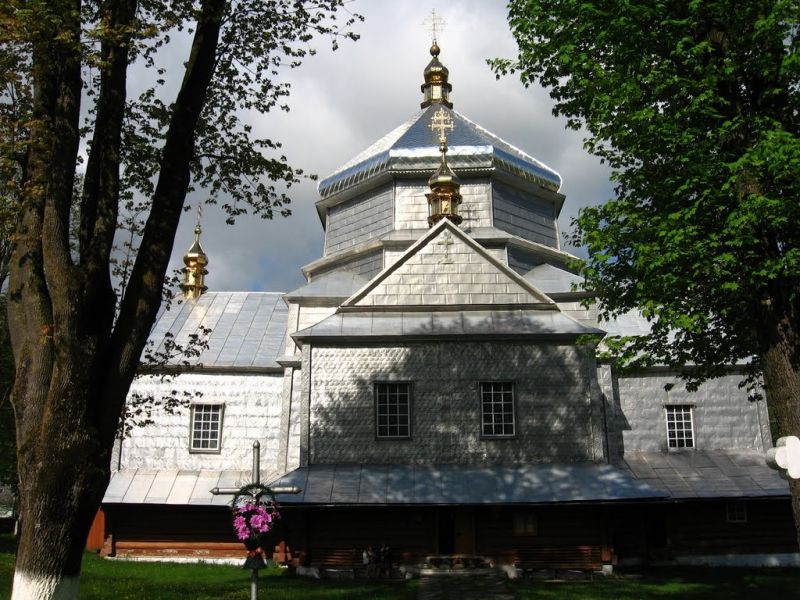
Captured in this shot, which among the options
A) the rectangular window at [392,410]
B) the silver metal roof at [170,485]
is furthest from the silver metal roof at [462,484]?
the silver metal roof at [170,485]

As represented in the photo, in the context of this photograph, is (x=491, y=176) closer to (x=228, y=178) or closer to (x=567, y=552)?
(x=567, y=552)

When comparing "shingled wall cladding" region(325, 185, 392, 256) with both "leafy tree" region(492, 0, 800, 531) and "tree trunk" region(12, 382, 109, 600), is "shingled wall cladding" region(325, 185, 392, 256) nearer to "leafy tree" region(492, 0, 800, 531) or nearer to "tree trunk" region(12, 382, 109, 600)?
"leafy tree" region(492, 0, 800, 531)

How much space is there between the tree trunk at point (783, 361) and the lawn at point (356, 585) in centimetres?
554

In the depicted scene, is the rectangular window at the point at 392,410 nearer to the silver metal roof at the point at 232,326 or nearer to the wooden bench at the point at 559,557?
the wooden bench at the point at 559,557

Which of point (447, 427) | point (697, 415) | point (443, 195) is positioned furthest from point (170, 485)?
point (697, 415)

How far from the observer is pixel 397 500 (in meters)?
16.1

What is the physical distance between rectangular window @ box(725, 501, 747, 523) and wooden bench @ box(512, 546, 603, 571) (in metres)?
4.57

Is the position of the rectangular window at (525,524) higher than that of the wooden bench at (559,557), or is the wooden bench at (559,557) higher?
the rectangular window at (525,524)

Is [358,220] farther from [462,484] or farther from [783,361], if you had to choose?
[783,361]

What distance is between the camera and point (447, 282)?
19125 mm

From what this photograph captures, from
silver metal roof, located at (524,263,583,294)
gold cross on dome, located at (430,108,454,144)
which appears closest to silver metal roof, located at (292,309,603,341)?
silver metal roof, located at (524,263,583,294)

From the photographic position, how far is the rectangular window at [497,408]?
17641mm

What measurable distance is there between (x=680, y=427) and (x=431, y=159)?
1092cm

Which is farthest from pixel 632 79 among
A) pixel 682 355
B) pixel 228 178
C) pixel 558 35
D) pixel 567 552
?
pixel 567 552
